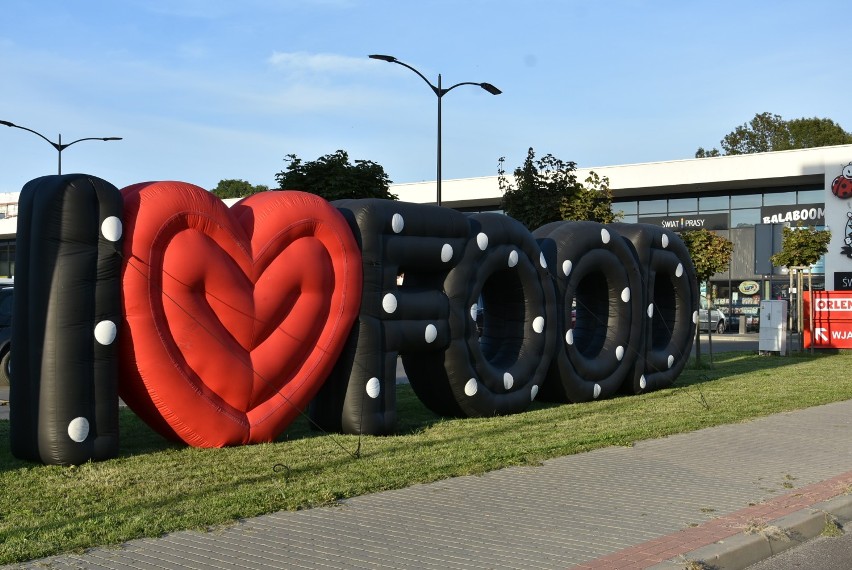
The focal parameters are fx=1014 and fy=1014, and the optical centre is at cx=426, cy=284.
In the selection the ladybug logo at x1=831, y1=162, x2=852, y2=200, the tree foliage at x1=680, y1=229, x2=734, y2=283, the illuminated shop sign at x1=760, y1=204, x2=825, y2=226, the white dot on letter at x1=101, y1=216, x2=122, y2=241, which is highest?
the ladybug logo at x1=831, y1=162, x2=852, y2=200

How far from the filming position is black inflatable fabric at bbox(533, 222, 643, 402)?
13.7m

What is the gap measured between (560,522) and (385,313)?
4.42 meters

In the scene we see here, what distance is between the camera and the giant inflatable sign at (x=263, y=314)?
343 inches

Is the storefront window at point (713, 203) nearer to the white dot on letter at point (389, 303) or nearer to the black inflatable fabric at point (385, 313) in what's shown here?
the black inflatable fabric at point (385, 313)

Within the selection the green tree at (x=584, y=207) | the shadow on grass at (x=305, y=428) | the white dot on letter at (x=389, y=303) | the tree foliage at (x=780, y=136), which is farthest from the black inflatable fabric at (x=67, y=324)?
the tree foliage at (x=780, y=136)

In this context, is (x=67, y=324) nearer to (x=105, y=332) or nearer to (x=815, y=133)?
(x=105, y=332)

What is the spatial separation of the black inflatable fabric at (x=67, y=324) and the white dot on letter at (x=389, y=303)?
2.96 m

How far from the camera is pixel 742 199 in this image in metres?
47.8

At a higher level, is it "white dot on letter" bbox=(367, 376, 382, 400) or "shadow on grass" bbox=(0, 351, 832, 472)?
"white dot on letter" bbox=(367, 376, 382, 400)

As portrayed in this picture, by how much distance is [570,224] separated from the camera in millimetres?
14297

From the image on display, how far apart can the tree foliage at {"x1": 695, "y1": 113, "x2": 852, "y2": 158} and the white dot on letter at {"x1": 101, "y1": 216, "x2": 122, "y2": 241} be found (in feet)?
221

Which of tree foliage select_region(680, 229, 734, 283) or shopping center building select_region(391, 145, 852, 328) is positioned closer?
tree foliage select_region(680, 229, 734, 283)

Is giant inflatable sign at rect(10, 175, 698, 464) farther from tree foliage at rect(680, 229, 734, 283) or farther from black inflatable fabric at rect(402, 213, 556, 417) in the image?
tree foliage at rect(680, 229, 734, 283)

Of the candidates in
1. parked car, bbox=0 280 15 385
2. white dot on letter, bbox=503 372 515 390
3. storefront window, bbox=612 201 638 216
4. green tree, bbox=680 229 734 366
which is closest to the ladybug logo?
storefront window, bbox=612 201 638 216
